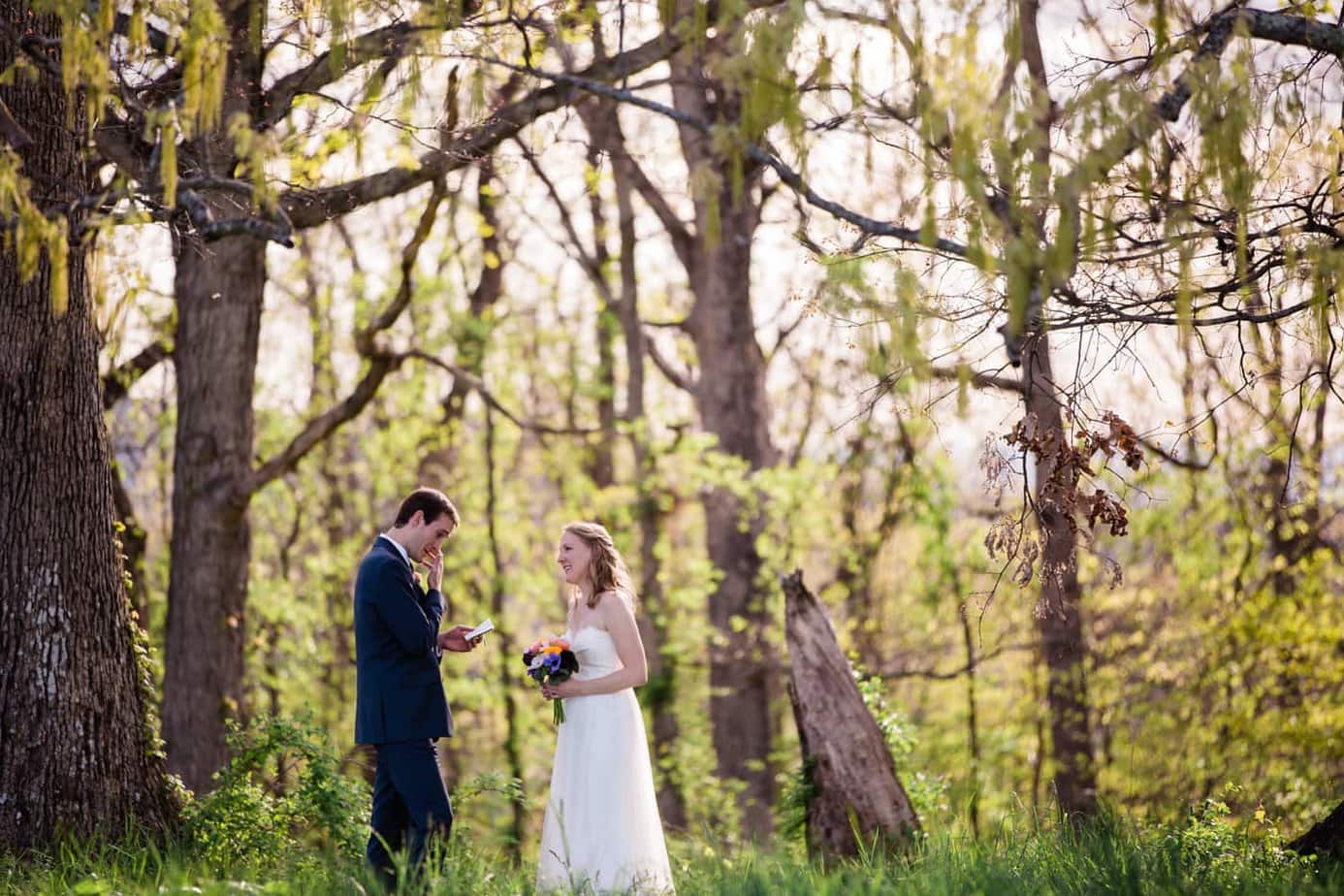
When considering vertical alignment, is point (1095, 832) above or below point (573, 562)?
below

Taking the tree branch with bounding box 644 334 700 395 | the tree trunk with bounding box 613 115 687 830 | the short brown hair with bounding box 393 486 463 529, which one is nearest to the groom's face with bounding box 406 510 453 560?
the short brown hair with bounding box 393 486 463 529

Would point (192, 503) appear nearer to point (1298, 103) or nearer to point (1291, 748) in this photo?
point (1298, 103)

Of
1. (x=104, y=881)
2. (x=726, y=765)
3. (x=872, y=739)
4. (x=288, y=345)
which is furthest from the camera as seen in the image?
(x=288, y=345)

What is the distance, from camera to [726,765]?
16.4 meters

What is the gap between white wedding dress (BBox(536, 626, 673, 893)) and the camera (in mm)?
6266

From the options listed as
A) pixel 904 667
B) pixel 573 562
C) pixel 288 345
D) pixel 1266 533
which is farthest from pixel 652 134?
pixel 573 562

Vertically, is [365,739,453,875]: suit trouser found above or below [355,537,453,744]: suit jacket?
below

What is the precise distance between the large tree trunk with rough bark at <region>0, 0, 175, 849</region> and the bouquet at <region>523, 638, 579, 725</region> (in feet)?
6.55

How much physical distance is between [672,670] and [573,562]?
1036 centimetres

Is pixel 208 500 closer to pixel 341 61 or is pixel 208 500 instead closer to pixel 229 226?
pixel 229 226

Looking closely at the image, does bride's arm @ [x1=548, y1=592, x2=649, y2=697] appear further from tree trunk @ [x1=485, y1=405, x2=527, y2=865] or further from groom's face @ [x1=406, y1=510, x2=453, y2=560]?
tree trunk @ [x1=485, y1=405, x2=527, y2=865]

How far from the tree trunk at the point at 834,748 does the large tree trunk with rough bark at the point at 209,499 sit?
14.5 feet

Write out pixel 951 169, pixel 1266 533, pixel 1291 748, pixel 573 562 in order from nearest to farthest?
1. pixel 951 169
2. pixel 573 562
3. pixel 1291 748
4. pixel 1266 533

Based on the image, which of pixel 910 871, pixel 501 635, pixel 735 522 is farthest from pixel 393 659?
pixel 501 635
